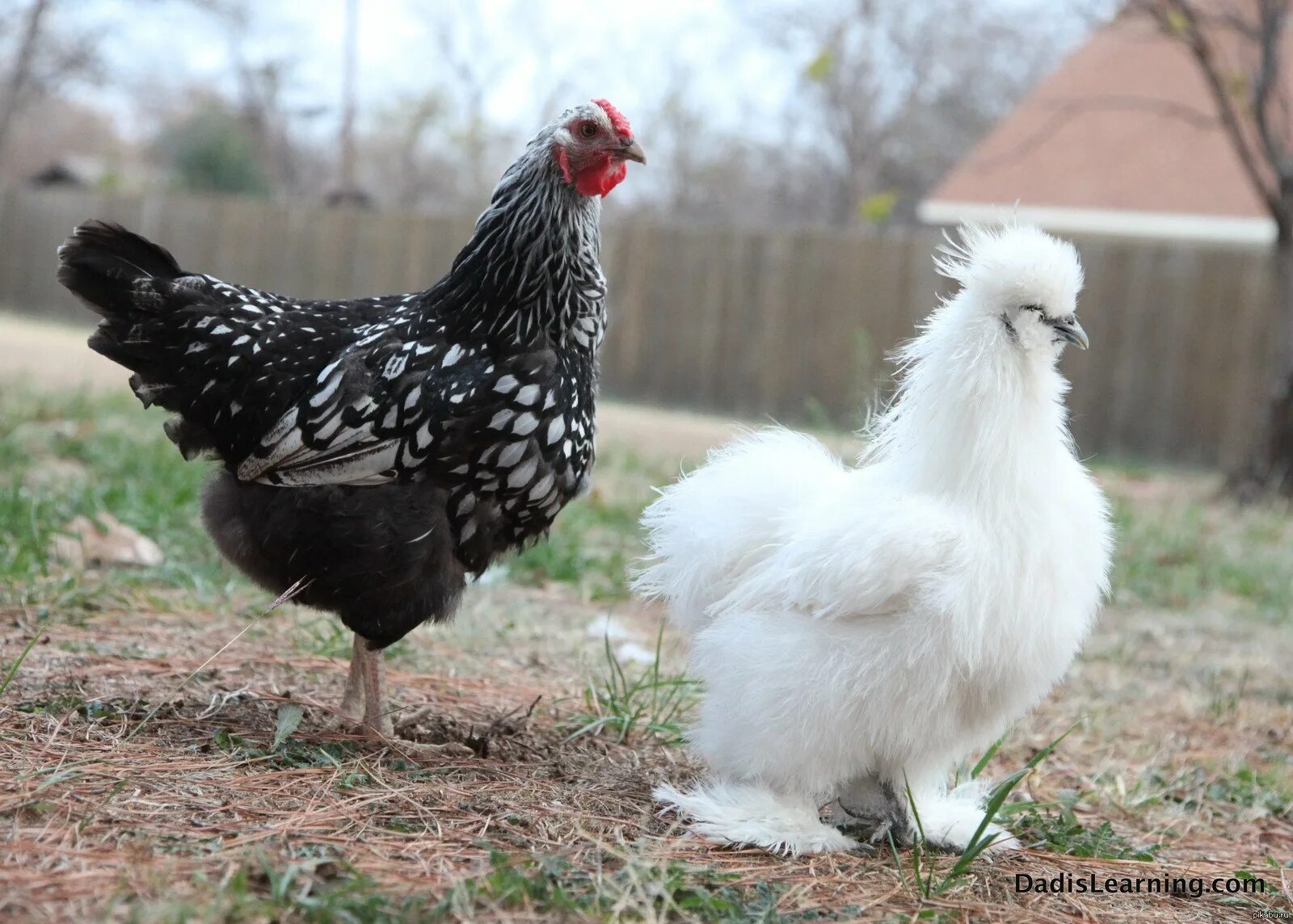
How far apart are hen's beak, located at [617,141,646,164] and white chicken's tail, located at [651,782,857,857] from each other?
180 cm

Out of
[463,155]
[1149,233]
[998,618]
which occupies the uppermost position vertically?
[463,155]

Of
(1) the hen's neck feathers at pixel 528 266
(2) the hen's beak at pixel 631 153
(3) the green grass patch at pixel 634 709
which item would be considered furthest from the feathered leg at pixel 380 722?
(2) the hen's beak at pixel 631 153

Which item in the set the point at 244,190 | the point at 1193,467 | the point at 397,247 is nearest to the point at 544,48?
the point at 244,190

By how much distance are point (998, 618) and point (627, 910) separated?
3.21ft

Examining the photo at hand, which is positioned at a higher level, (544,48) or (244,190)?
(544,48)

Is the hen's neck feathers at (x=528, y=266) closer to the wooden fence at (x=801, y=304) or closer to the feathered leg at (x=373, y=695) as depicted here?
the feathered leg at (x=373, y=695)

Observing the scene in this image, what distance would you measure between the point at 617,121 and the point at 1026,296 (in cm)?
134

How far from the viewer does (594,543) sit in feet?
19.4

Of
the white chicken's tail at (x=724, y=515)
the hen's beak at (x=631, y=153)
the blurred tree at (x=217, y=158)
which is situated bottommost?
the white chicken's tail at (x=724, y=515)

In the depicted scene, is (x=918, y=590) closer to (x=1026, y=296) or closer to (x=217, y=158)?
(x=1026, y=296)

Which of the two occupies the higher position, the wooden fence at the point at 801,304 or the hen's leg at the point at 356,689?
the wooden fence at the point at 801,304

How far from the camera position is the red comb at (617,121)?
339 cm

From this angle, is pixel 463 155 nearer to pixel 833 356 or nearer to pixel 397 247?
pixel 397 247

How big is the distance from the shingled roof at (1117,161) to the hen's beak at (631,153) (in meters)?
12.1
